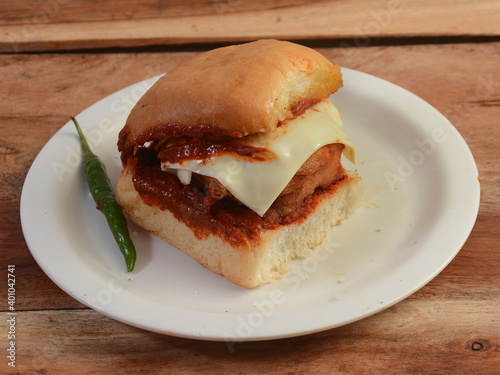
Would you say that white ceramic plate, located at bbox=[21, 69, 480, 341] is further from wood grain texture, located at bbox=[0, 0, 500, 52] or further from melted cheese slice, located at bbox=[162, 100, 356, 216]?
wood grain texture, located at bbox=[0, 0, 500, 52]

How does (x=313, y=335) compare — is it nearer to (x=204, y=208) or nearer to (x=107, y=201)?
(x=204, y=208)

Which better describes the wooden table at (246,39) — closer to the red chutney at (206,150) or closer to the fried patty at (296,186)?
the fried patty at (296,186)

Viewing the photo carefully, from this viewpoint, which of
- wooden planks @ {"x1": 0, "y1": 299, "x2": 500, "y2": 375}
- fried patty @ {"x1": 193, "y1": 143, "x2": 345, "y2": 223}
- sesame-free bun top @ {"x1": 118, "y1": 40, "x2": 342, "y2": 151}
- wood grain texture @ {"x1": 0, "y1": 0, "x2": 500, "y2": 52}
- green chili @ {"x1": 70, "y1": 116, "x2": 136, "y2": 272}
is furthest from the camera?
wood grain texture @ {"x1": 0, "y1": 0, "x2": 500, "y2": 52}

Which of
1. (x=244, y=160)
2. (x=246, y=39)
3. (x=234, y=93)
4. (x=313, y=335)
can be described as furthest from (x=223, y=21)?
(x=313, y=335)

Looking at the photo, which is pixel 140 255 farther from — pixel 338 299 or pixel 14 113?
pixel 14 113

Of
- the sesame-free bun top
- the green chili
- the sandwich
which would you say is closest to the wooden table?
the green chili
